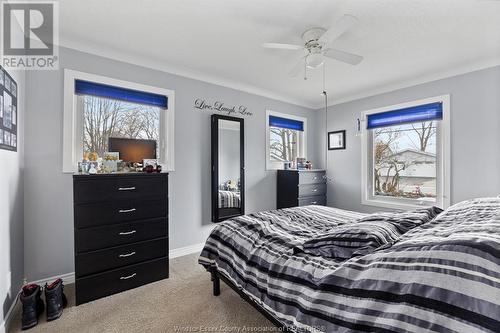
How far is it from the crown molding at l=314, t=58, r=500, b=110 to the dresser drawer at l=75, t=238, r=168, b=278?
12.3 feet

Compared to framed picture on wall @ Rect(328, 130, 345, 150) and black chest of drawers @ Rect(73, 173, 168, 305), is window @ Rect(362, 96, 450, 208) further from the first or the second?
black chest of drawers @ Rect(73, 173, 168, 305)

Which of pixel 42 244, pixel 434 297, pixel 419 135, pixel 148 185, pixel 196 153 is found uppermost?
pixel 419 135

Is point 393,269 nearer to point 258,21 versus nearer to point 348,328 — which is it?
point 348,328

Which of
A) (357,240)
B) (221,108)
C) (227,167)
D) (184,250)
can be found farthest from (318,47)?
(184,250)

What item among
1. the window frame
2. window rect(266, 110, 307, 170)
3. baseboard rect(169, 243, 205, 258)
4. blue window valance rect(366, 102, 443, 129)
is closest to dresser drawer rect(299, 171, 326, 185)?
window rect(266, 110, 307, 170)

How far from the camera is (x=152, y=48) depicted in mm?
2559

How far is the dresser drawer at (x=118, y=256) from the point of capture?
2.05m

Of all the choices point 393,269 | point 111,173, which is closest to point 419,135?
point 393,269

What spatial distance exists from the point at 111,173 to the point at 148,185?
350 mm

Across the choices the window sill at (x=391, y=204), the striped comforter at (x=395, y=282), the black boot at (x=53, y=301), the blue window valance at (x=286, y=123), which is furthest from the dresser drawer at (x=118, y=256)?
the window sill at (x=391, y=204)

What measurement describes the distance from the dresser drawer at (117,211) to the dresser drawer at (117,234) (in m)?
0.05

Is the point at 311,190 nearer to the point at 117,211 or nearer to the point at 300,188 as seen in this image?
the point at 300,188

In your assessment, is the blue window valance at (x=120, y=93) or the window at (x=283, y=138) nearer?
the blue window valance at (x=120, y=93)

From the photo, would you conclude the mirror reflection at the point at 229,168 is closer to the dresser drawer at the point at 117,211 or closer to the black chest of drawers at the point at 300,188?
the black chest of drawers at the point at 300,188
